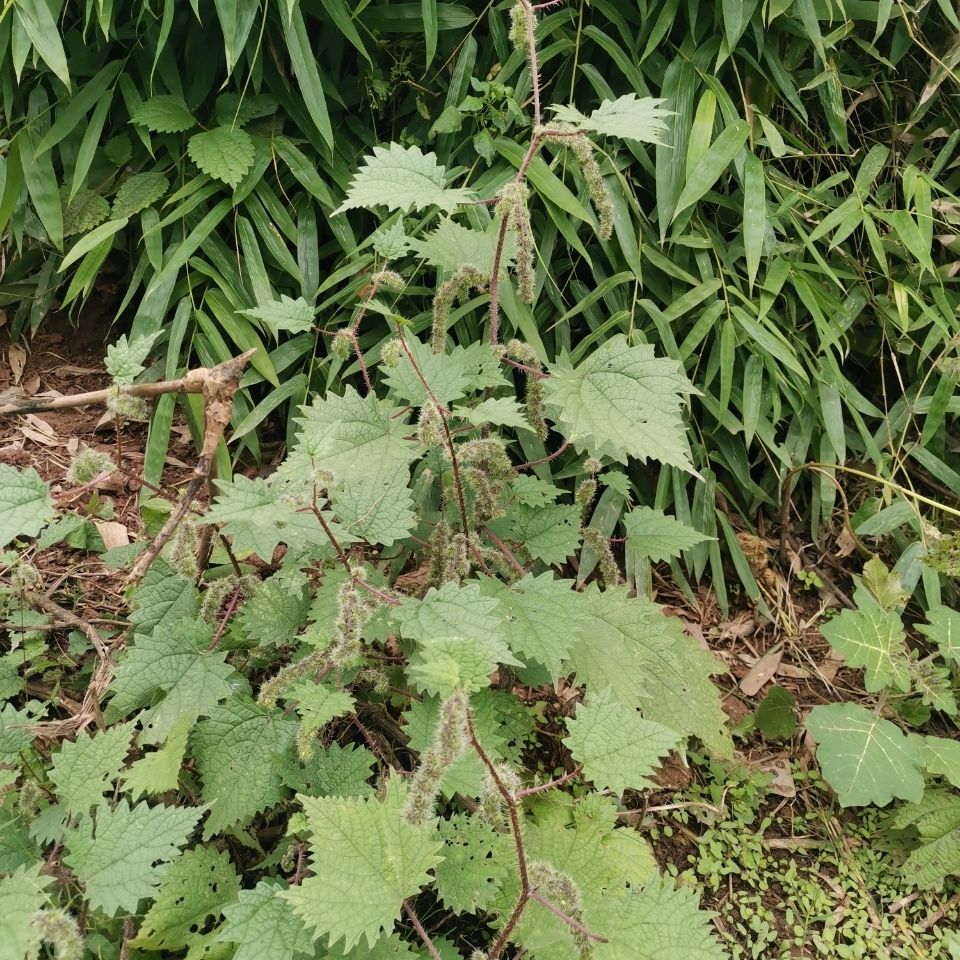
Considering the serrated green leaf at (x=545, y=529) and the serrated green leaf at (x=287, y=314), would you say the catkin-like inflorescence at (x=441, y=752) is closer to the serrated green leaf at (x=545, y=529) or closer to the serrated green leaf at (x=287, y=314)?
the serrated green leaf at (x=545, y=529)

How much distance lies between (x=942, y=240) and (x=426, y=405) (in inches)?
66.7

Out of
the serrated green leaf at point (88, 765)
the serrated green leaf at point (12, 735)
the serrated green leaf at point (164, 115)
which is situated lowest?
the serrated green leaf at point (12, 735)

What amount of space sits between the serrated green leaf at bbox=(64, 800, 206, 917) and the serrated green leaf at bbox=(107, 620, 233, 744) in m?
0.15

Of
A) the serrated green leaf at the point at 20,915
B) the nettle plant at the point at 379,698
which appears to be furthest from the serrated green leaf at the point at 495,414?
the serrated green leaf at the point at 20,915

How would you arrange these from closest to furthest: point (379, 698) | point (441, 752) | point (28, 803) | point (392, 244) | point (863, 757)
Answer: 1. point (441, 752)
2. point (28, 803)
3. point (392, 244)
4. point (379, 698)
5. point (863, 757)

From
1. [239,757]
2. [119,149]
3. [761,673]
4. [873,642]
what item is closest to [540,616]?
[239,757]

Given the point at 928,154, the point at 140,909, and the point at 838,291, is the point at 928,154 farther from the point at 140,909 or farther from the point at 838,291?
the point at 140,909

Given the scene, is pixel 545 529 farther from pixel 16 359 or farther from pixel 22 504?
pixel 16 359

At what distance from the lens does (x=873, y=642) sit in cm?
→ 195

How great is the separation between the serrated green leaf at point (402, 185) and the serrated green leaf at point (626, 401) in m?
0.37

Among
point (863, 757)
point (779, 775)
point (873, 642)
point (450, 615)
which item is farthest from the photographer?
point (779, 775)

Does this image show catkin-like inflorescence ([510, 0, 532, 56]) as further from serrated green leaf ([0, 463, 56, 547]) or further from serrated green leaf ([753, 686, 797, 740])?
serrated green leaf ([753, 686, 797, 740])

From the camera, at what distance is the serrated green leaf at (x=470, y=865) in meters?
1.34

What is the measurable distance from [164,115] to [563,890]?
1889 millimetres
